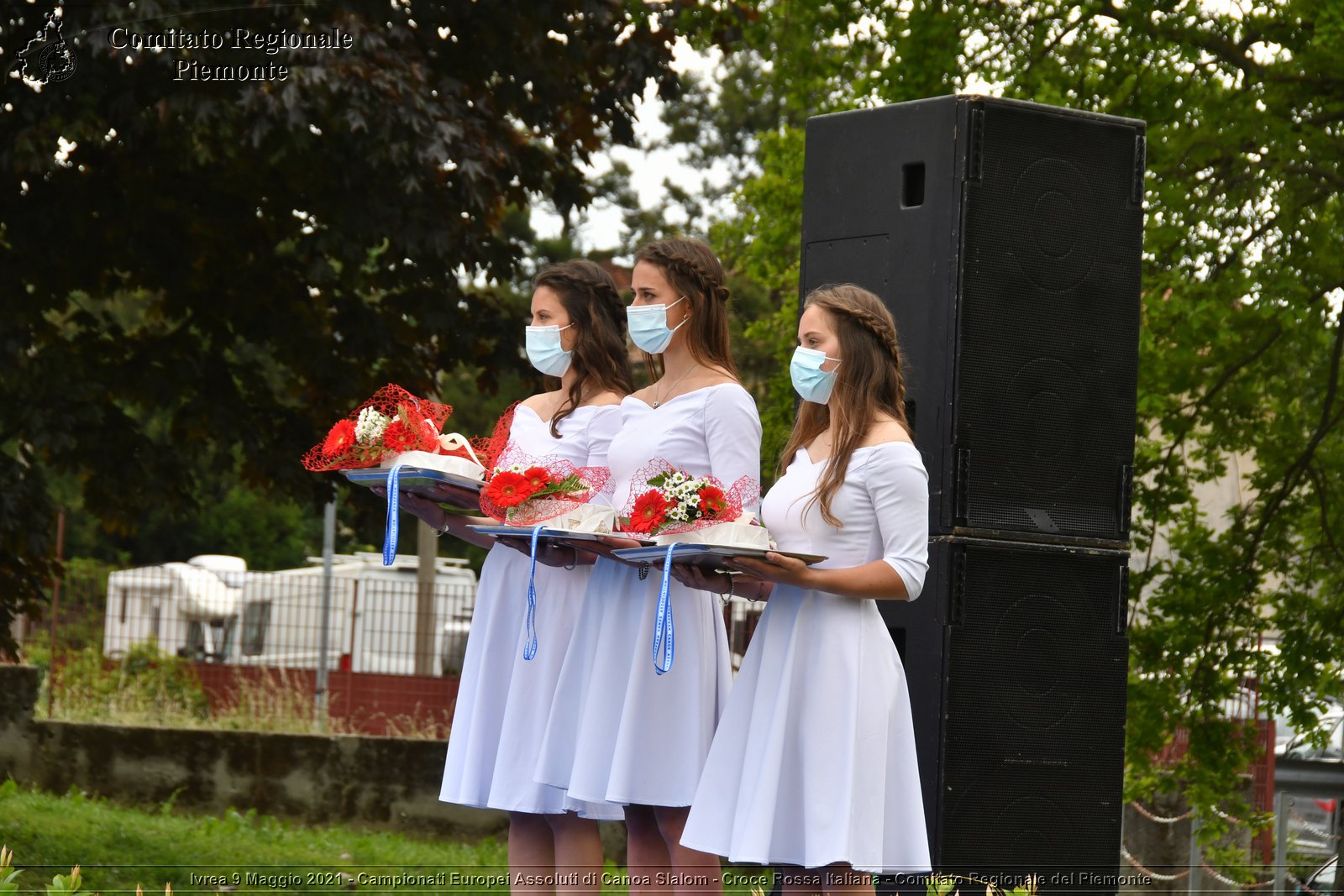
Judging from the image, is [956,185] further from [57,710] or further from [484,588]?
[57,710]

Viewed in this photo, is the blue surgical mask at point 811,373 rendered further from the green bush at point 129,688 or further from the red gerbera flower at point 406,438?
the green bush at point 129,688

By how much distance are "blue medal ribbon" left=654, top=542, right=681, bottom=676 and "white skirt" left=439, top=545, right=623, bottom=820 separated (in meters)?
0.53

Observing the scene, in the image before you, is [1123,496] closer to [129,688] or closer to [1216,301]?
[1216,301]

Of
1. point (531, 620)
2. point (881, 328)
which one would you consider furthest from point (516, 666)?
point (881, 328)

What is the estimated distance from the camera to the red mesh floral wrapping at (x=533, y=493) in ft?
13.1

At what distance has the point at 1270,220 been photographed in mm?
8508

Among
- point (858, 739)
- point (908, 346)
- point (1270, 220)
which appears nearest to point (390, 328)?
point (908, 346)

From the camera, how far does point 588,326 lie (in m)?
4.53

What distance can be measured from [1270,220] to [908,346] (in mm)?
4340

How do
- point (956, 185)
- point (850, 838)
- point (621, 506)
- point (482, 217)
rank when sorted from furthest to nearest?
point (482, 217), point (956, 185), point (621, 506), point (850, 838)

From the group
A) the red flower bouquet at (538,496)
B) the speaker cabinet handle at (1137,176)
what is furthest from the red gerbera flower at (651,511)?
the speaker cabinet handle at (1137,176)

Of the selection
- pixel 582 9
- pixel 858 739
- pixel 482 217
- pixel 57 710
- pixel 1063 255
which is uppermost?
pixel 582 9

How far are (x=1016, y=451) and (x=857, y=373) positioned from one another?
1.10 meters

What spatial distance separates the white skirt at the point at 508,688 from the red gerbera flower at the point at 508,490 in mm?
406
